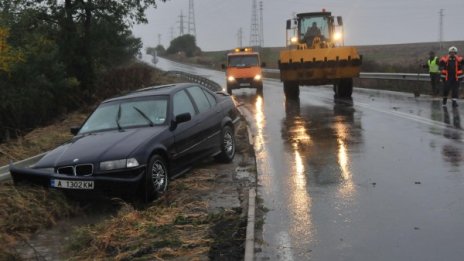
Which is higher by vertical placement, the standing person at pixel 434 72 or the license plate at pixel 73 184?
the standing person at pixel 434 72

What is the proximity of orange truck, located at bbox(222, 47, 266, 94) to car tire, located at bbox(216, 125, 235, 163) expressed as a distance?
17317 mm

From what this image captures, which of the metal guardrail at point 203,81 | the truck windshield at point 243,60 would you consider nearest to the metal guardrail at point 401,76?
the truck windshield at point 243,60

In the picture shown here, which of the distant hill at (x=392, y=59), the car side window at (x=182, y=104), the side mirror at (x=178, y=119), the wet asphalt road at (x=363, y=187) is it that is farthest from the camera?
the distant hill at (x=392, y=59)

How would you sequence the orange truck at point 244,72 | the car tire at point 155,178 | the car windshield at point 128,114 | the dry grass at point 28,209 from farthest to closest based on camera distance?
1. the orange truck at point 244,72
2. the car windshield at point 128,114
3. the car tire at point 155,178
4. the dry grass at point 28,209

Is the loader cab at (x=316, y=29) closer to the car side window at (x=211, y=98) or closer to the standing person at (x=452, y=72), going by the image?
the standing person at (x=452, y=72)

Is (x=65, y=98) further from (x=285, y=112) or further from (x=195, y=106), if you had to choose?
(x=195, y=106)

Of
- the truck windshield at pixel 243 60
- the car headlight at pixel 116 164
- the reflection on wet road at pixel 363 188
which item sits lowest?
the reflection on wet road at pixel 363 188

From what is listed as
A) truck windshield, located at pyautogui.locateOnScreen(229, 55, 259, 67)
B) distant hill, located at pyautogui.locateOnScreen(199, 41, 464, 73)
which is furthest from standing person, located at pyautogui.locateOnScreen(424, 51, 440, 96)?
truck windshield, located at pyautogui.locateOnScreen(229, 55, 259, 67)

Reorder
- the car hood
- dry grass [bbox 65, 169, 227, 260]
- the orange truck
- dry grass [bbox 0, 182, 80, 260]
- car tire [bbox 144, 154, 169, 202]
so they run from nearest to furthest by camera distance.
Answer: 1. dry grass [bbox 65, 169, 227, 260]
2. dry grass [bbox 0, 182, 80, 260]
3. the car hood
4. car tire [bbox 144, 154, 169, 202]
5. the orange truck

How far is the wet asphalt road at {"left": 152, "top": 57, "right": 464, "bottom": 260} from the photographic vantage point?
5.28m

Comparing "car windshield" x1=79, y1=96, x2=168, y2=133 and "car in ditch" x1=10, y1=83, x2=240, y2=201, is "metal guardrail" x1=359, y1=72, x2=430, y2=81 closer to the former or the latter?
"car in ditch" x1=10, y1=83, x2=240, y2=201

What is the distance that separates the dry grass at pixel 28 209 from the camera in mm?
6691

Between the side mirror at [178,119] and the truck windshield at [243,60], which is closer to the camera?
the side mirror at [178,119]

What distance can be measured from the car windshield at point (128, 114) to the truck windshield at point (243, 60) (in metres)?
19.5
